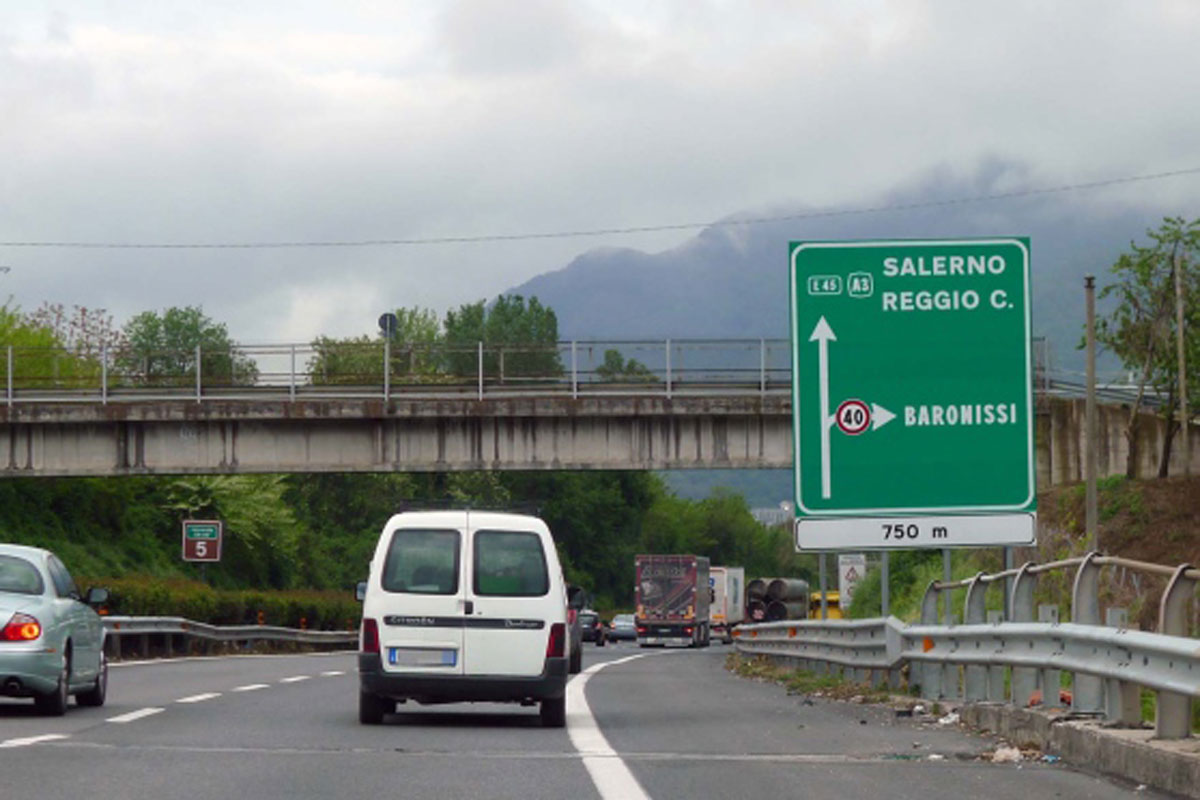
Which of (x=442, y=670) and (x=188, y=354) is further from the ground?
(x=188, y=354)

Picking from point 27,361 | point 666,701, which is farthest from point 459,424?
point 666,701

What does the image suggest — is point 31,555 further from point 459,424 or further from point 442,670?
point 459,424

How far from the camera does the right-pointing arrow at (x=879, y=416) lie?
21594 millimetres

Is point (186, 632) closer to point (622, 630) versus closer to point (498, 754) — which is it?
point (498, 754)

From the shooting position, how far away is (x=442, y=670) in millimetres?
16438

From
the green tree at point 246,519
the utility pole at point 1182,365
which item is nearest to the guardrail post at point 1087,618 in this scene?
the utility pole at point 1182,365

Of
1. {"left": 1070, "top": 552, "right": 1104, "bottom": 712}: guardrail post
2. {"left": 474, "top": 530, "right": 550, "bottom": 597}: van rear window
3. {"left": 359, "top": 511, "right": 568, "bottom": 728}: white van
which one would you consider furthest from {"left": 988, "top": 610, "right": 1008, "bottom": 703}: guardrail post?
{"left": 474, "top": 530, "right": 550, "bottom": 597}: van rear window

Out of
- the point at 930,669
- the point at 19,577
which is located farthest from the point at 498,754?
the point at 930,669

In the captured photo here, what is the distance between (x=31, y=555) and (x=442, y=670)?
363 centimetres

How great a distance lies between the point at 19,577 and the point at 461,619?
143 inches

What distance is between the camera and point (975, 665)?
52.0 feet

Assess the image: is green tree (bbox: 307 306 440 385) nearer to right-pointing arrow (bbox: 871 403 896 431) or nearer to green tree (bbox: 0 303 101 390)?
green tree (bbox: 0 303 101 390)

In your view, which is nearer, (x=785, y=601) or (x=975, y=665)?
(x=975, y=665)

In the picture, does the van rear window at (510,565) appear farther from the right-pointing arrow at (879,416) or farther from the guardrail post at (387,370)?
the guardrail post at (387,370)
